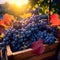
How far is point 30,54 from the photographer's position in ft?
3.33

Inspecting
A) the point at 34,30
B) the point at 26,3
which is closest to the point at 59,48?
the point at 34,30

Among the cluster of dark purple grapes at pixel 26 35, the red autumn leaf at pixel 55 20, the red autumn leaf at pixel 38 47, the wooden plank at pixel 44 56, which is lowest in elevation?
the wooden plank at pixel 44 56

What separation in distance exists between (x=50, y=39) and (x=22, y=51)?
0.19m

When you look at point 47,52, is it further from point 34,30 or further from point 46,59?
point 34,30

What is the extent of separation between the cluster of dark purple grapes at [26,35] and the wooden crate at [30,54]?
0.12 ft

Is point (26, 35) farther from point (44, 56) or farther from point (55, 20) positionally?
point (55, 20)

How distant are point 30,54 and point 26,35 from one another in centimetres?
12

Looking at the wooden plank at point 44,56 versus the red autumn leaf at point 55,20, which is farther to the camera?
the red autumn leaf at point 55,20

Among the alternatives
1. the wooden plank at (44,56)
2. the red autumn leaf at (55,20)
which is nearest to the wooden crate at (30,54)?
the wooden plank at (44,56)

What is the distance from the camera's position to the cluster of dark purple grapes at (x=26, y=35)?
105 cm

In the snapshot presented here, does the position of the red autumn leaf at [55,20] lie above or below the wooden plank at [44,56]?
above

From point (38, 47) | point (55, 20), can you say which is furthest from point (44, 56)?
point (55, 20)

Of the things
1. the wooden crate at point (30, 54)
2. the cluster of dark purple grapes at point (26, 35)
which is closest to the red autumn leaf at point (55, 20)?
the cluster of dark purple grapes at point (26, 35)

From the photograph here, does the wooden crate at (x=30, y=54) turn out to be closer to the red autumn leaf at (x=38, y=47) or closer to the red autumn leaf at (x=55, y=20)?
the red autumn leaf at (x=38, y=47)
